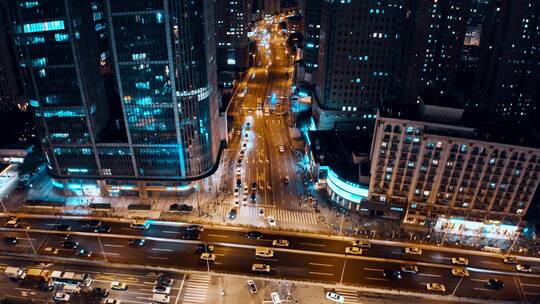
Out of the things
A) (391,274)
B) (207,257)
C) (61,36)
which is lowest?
(391,274)

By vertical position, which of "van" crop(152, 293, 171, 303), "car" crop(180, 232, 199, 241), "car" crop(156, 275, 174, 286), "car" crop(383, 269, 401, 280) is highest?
"car" crop(180, 232, 199, 241)

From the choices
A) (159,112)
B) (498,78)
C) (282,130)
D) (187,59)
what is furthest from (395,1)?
(159,112)

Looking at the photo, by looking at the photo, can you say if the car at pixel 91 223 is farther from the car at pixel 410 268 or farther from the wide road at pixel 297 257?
the car at pixel 410 268

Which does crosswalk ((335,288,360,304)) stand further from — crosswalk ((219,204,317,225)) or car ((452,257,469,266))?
car ((452,257,469,266))

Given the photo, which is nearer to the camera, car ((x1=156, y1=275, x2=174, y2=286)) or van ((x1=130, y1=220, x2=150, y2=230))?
car ((x1=156, y1=275, x2=174, y2=286))

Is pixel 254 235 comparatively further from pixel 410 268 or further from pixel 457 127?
pixel 457 127

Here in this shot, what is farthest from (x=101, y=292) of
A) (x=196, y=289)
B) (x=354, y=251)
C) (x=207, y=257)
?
(x=354, y=251)

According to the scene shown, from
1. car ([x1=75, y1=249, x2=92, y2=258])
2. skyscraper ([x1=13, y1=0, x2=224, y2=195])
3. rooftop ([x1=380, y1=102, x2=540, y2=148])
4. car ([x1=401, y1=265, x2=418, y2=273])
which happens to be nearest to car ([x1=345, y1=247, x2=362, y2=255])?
car ([x1=401, y1=265, x2=418, y2=273])
